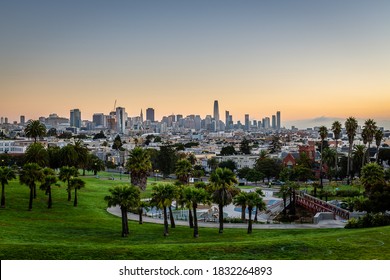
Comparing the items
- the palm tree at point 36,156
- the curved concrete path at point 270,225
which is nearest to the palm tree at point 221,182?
the curved concrete path at point 270,225

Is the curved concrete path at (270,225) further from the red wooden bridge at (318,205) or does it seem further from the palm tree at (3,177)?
the palm tree at (3,177)

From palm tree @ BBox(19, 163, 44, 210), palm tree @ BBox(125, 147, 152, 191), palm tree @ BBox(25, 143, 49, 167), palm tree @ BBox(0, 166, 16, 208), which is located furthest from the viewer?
palm tree @ BBox(25, 143, 49, 167)

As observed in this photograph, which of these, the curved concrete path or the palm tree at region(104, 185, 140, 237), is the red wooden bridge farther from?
the palm tree at region(104, 185, 140, 237)

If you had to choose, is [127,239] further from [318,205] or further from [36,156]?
[36,156]

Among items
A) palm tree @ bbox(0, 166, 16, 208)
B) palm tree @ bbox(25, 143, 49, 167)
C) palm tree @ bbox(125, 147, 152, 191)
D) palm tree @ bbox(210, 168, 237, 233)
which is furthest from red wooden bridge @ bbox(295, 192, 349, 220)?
palm tree @ bbox(25, 143, 49, 167)

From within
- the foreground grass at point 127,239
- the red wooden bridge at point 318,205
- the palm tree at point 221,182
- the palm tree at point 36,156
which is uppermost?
the palm tree at point 36,156

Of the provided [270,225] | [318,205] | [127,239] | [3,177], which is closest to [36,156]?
[3,177]
